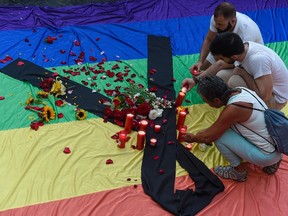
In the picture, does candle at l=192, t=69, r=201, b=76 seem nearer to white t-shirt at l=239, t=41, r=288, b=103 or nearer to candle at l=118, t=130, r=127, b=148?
white t-shirt at l=239, t=41, r=288, b=103

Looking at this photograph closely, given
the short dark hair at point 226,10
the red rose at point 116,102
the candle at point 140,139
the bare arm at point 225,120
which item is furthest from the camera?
the red rose at point 116,102

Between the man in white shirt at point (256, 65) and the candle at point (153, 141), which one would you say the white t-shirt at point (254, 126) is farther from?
the candle at point (153, 141)

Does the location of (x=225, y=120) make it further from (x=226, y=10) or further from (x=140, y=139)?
(x=226, y=10)

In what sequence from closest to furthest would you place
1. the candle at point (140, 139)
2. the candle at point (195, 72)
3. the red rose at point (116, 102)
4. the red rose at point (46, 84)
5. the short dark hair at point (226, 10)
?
the candle at point (140, 139) < the short dark hair at point (226, 10) < the red rose at point (116, 102) < the red rose at point (46, 84) < the candle at point (195, 72)

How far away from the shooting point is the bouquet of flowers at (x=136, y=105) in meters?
2.50

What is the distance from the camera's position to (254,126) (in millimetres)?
1912

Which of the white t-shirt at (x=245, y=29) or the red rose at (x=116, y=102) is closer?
the white t-shirt at (x=245, y=29)

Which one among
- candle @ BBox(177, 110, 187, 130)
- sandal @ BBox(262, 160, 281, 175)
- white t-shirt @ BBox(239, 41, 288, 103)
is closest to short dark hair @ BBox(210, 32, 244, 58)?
white t-shirt @ BBox(239, 41, 288, 103)

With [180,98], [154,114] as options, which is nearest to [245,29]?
[180,98]

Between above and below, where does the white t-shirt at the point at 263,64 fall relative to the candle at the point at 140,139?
above

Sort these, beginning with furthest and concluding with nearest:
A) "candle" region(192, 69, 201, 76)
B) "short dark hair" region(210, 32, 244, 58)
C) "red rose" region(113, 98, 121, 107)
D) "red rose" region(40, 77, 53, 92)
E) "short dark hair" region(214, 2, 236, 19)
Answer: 1. "candle" region(192, 69, 201, 76)
2. "red rose" region(40, 77, 53, 92)
3. "red rose" region(113, 98, 121, 107)
4. "short dark hair" region(214, 2, 236, 19)
5. "short dark hair" region(210, 32, 244, 58)

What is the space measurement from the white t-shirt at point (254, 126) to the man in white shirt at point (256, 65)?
0.94 feet

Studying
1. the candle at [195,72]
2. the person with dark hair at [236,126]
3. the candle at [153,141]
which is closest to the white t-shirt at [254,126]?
the person with dark hair at [236,126]

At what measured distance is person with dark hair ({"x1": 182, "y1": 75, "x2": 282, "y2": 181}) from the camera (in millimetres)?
1866
